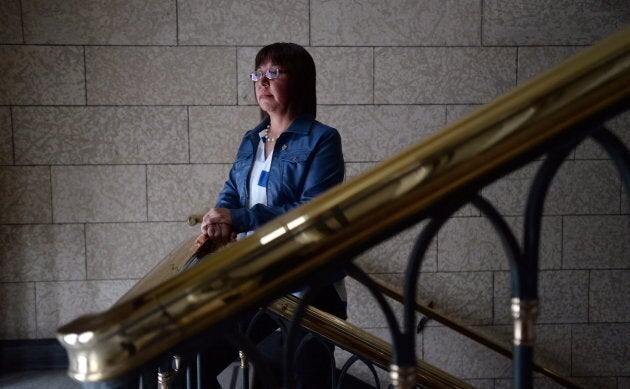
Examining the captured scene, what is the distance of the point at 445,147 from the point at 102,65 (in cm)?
299

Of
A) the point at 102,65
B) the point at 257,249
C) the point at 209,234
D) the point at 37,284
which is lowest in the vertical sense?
the point at 37,284

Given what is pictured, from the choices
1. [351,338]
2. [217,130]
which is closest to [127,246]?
[217,130]

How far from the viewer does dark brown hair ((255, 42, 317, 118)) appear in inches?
68.1

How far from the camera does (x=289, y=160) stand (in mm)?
1696

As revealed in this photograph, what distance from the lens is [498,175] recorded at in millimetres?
508

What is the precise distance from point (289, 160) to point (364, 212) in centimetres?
120

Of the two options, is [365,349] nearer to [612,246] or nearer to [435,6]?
[435,6]

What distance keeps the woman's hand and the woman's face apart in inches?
17.3

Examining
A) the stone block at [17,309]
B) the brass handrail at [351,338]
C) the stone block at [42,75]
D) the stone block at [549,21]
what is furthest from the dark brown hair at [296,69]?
the stone block at [17,309]

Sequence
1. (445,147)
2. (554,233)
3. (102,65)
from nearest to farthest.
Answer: (445,147) → (102,65) → (554,233)

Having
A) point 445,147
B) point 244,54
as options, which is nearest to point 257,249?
point 445,147

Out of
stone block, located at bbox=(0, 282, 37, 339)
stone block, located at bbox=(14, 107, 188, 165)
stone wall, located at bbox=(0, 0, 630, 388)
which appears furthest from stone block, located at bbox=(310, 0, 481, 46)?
stone block, located at bbox=(0, 282, 37, 339)

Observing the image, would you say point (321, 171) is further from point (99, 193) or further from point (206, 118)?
point (99, 193)

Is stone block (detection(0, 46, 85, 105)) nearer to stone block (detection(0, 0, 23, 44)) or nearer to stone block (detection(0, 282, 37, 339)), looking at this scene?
stone block (detection(0, 0, 23, 44))
